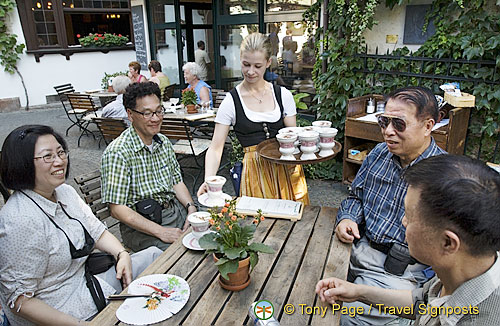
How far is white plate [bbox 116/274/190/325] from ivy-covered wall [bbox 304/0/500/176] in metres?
3.62

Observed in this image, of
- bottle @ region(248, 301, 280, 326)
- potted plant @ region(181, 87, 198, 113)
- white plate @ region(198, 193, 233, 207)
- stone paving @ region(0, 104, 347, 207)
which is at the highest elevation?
potted plant @ region(181, 87, 198, 113)

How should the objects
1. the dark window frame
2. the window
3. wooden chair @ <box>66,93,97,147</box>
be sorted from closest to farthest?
1. wooden chair @ <box>66,93,97,147</box>
2. the dark window frame
3. the window

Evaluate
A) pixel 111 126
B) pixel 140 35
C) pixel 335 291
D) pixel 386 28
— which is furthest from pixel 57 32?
pixel 335 291

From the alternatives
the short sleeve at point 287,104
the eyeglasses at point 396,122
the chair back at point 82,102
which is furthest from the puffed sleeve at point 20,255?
the chair back at point 82,102

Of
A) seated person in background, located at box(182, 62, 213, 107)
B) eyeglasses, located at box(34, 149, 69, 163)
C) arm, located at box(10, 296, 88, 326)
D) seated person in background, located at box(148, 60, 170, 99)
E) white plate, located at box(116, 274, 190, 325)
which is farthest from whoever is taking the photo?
seated person in background, located at box(148, 60, 170, 99)

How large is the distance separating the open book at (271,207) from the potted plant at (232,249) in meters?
0.64

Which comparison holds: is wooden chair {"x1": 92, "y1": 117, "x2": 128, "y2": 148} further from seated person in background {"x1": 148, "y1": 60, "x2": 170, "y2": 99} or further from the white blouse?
the white blouse

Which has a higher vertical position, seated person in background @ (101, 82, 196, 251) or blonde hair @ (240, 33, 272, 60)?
blonde hair @ (240, 33, 272, 60)

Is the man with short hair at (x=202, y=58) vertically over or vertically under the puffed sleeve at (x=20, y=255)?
over

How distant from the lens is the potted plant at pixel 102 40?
10.9 meters

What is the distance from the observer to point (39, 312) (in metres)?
1.61

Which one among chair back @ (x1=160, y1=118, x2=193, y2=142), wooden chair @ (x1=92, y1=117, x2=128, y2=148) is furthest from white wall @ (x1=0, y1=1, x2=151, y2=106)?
chair back @ (x1=160, y1=118, x2=193, y2=142)

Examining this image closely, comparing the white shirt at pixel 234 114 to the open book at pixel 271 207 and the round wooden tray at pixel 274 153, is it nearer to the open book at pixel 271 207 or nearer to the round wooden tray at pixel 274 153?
the round wooden tray at pixel 274 153

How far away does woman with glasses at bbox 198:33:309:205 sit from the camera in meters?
2.44
